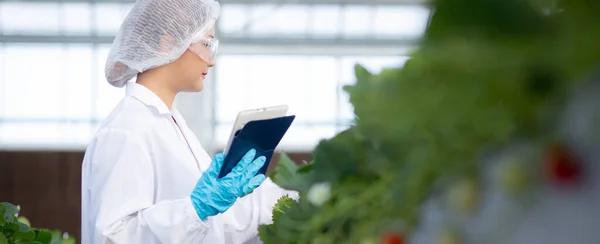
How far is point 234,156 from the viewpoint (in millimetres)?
2180

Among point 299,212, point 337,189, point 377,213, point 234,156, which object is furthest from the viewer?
point 234,156

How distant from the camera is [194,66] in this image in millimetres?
2703

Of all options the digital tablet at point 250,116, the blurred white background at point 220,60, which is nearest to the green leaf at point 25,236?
the digital tablet at point 250,116

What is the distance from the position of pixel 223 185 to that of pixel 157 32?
78cm

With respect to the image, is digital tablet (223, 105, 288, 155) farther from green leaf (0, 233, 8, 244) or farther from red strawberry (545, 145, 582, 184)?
red strawberry (545, 145, 582, 184)

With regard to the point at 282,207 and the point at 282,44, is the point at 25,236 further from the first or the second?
the point at 282,44

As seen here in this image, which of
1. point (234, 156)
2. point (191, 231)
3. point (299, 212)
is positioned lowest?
point (191, 231)

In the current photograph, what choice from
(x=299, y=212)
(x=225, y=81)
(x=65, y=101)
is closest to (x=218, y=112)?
(x=225, y=81)

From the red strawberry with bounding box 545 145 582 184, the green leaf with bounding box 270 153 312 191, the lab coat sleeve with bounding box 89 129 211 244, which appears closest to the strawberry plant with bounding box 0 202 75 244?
the lab coat sleeve with bounding box 89 129 211 244

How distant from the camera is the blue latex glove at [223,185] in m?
2.18

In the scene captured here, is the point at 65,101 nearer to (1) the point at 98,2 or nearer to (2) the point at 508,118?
(1) the point at 98,2

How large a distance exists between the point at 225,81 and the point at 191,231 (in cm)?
763

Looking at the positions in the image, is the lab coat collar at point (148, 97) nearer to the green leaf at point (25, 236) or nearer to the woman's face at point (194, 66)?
the woman's face at point (194, 66)

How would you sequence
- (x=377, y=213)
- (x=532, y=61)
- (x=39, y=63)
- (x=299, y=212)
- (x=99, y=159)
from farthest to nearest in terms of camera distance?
1. (x=39, y=63)
2. (x=99, y=159)
3. (x=299, y=212)
4. (x=377, y=213)
5. (x=532, y=61)
